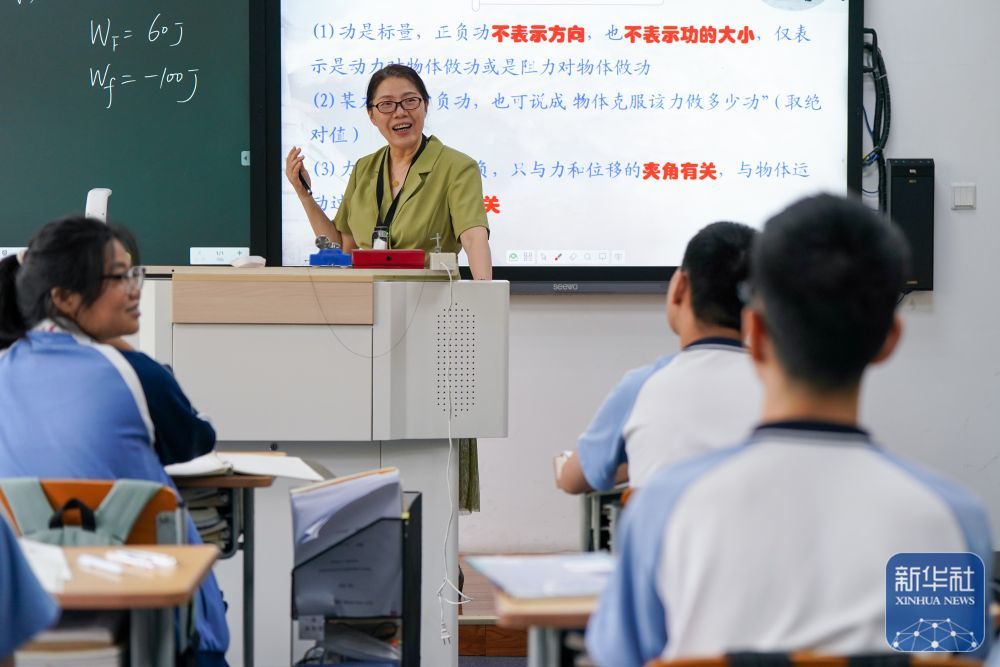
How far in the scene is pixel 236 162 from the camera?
4.48 m

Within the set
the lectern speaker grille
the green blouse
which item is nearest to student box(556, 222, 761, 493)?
the lectern speaker grille

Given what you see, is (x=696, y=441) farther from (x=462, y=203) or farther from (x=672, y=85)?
(x=672, y=85)

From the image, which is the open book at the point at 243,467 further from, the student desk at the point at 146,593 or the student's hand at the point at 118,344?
the student desk at the point at 146,593

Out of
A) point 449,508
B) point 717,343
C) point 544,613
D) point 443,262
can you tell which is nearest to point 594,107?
point 443,262

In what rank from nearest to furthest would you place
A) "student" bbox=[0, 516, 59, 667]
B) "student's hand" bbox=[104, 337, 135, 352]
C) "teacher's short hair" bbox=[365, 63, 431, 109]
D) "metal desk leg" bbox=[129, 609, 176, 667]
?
"student" bbox=[0, 516, 59, 667]
"metal desk leg" bbox=[129, 609, 176, 667]
"student's hand" bbox=[104, 337, 135, 352]
"teacher's short hair" bbox=[365, 63, 431, 109]

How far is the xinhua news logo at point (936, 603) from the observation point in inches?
42.9

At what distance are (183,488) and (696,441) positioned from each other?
1.26 metres

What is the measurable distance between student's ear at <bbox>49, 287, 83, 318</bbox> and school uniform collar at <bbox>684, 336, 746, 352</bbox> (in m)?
1.17

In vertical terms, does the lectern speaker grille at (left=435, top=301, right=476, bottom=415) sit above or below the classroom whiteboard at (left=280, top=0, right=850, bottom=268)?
below

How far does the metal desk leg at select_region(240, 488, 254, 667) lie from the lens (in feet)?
8.75

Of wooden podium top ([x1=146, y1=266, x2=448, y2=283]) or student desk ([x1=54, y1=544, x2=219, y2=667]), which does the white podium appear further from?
student desk ([x1=54, y1=544, x2=219, y2=667])

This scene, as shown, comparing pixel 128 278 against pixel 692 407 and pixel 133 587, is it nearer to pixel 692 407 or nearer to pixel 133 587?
pixel 133 587

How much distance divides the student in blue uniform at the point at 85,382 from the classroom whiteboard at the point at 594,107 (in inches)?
90.8

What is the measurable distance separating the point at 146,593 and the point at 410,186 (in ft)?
8.19
